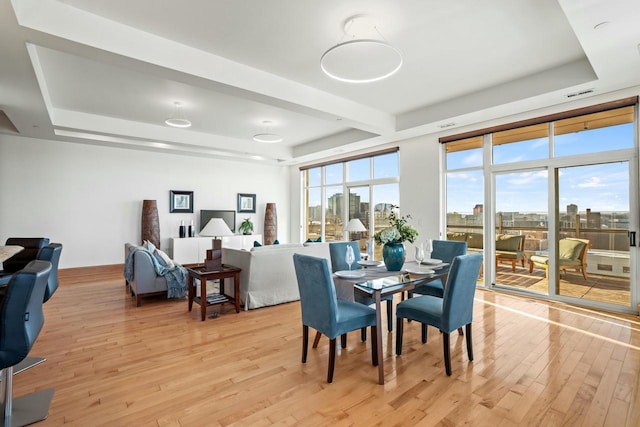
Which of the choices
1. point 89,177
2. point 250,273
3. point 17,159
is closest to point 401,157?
point 250,273

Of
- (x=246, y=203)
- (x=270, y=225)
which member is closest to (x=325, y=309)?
(x=270, y=225)

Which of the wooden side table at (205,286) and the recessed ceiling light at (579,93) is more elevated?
the recessed ceiling light at (579,93)

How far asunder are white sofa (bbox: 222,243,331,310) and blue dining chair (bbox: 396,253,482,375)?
202cm

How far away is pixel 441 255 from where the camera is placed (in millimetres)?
3939

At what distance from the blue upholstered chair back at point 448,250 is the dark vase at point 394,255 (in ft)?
3.63

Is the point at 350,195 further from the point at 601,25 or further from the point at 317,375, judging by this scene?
the point at 317,375

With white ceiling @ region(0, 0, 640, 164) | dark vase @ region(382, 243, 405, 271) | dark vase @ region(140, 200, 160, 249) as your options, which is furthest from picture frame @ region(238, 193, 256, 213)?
dark vase @ region(382, 243, 405, 271)

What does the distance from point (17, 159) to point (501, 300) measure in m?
9.17

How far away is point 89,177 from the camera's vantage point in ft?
23.0

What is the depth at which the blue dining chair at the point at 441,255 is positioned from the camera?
11.7 feet

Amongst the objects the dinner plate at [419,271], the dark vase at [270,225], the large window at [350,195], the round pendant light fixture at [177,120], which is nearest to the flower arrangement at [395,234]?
the dinner plate at [419,271]

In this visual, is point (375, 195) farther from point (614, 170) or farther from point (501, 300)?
point (614, 170)

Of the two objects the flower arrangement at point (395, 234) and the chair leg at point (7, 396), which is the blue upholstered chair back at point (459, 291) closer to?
the flower arrangement at point (395, 234)

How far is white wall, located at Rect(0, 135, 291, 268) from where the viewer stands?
20.9 ft
